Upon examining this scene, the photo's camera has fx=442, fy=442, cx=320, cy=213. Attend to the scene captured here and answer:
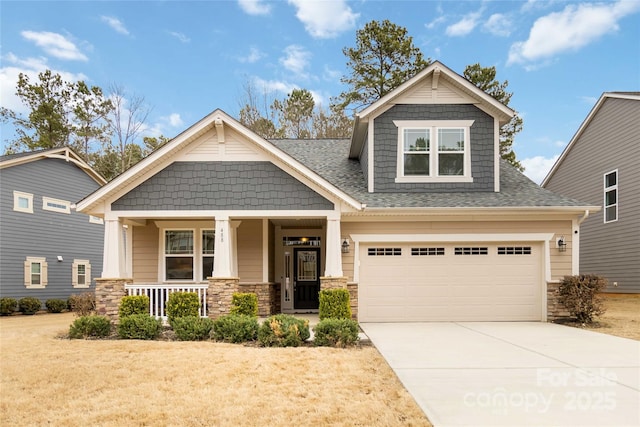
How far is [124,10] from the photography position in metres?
20.9

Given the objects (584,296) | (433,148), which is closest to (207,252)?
(433,148)

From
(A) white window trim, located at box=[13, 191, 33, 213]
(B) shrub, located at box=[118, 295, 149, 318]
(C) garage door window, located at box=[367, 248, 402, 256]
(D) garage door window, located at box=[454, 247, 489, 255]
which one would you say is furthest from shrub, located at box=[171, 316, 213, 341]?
(A) white window trim, located at box=[13, 191, 33, 213]

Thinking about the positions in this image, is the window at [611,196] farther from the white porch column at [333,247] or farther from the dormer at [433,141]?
the white porch column at [333,247]

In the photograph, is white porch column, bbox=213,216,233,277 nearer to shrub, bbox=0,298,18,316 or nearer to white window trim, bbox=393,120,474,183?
white window trim, bbox=393,120,474,183

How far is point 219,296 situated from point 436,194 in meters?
6.36

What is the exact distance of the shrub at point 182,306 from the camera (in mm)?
10234

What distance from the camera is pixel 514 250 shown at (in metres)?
11.9

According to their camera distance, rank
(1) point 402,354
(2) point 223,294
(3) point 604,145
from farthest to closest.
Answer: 1. (3) point 604,145
2. (2) point 223,294
3. (1) point 402,354

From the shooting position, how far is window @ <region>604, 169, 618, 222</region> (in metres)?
17.5

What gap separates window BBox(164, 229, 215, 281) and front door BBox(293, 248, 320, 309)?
2.89 m

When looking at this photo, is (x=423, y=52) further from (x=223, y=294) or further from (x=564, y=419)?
(x=564, y=419)

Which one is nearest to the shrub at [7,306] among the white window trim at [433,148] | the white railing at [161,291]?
the white railing at [161,291]

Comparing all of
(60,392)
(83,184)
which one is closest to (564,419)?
(60,392)

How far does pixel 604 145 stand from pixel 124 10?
2212 cm
